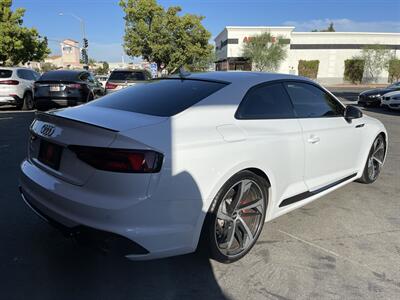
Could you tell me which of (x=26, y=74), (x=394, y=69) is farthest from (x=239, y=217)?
(x=394, y=69)

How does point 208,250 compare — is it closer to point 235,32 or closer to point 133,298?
point 133,298

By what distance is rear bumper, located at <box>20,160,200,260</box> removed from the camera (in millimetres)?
2533

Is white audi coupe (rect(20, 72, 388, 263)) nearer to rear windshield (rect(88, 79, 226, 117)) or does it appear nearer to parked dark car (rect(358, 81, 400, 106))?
rear windshield (rect(88, 79, 226, 117))

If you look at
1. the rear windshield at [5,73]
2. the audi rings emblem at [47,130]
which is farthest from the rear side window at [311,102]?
the rear windshield at [5,73]

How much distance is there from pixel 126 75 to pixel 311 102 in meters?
10.9

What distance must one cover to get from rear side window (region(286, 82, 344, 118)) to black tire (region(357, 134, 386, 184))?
3.51ft

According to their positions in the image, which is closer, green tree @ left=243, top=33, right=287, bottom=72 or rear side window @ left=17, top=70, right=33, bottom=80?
rear side window @ left=17, top=70, right=33, bottom=80

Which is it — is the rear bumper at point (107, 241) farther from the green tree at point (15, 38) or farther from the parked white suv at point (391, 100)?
the green tree at point (15, 38)

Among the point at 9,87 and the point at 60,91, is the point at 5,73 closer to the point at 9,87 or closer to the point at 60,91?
the point at 9,87

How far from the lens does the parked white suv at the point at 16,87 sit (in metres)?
12.9

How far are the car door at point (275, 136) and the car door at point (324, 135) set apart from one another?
137 millimetres

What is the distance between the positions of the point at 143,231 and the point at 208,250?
65cm

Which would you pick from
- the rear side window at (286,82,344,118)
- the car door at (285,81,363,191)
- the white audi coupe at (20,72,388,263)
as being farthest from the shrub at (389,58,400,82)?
the white audi coupe at (20,72,388,263)

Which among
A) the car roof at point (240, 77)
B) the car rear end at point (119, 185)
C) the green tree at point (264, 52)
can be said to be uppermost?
the green tree at point (264, 52)
